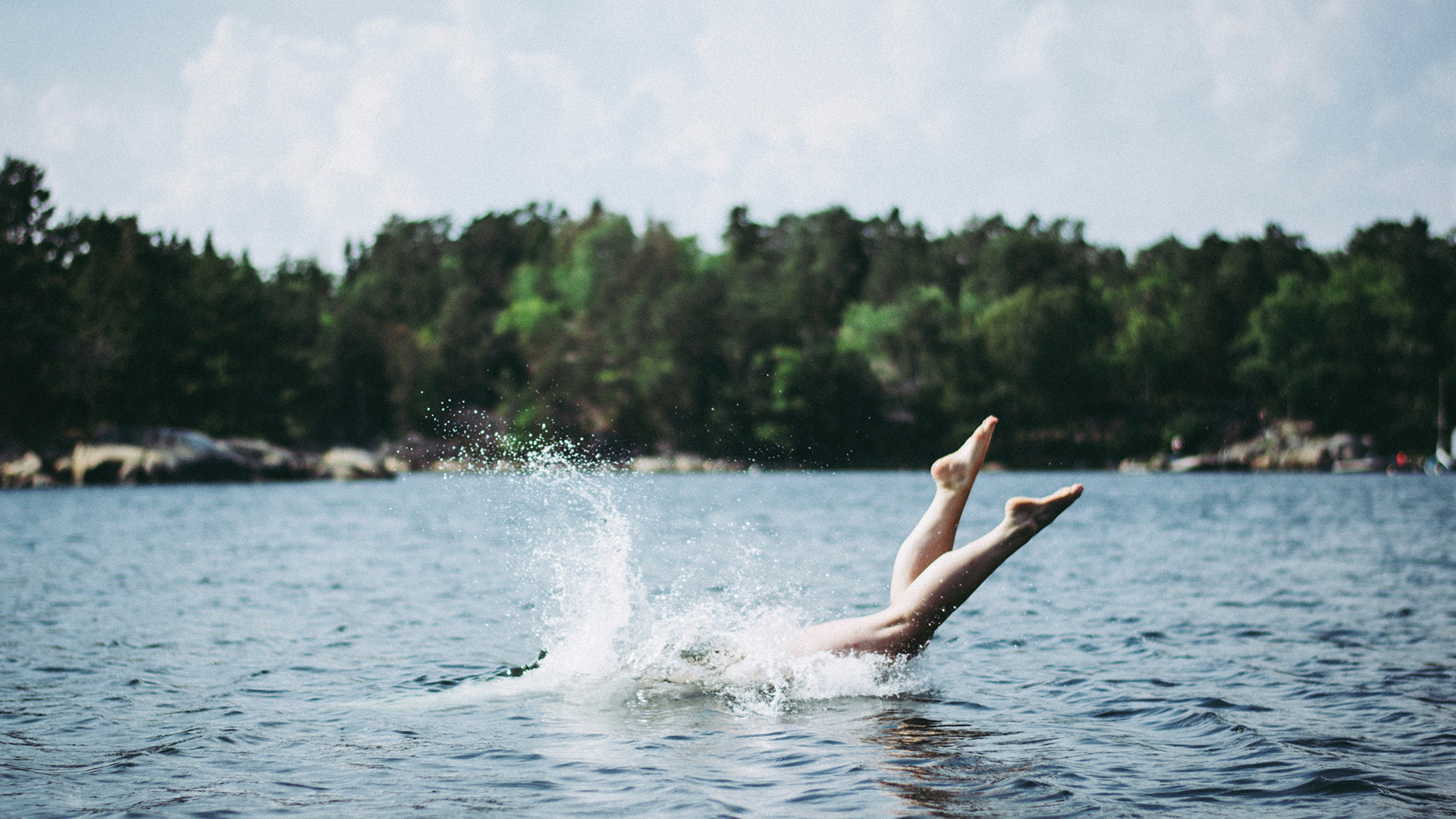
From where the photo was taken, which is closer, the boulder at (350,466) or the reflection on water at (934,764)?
the reflection on water at (934,764)

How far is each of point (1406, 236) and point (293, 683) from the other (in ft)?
360

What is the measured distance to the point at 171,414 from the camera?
70.6m

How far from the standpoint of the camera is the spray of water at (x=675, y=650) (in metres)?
8.99

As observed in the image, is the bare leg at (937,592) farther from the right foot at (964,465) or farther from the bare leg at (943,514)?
the right foot at (964,465)

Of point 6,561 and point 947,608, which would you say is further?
point 6,561

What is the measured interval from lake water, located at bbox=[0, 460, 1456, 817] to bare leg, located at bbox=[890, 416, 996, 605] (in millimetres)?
1138

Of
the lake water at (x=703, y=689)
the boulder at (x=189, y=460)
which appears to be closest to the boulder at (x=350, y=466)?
the boulder at (x=189, y=460)

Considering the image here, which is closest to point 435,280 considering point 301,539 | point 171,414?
point 171,414

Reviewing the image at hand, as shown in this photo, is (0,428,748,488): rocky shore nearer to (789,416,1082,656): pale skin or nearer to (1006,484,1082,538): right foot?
(789,416,1082,656): pale skin

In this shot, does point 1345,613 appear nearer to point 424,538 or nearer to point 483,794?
point 483,794

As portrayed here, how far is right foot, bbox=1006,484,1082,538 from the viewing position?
6.66 metres

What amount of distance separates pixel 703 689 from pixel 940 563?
293cm

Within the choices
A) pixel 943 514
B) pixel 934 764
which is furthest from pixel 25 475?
pixel 934 764

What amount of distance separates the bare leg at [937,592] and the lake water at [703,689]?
0.90ft
